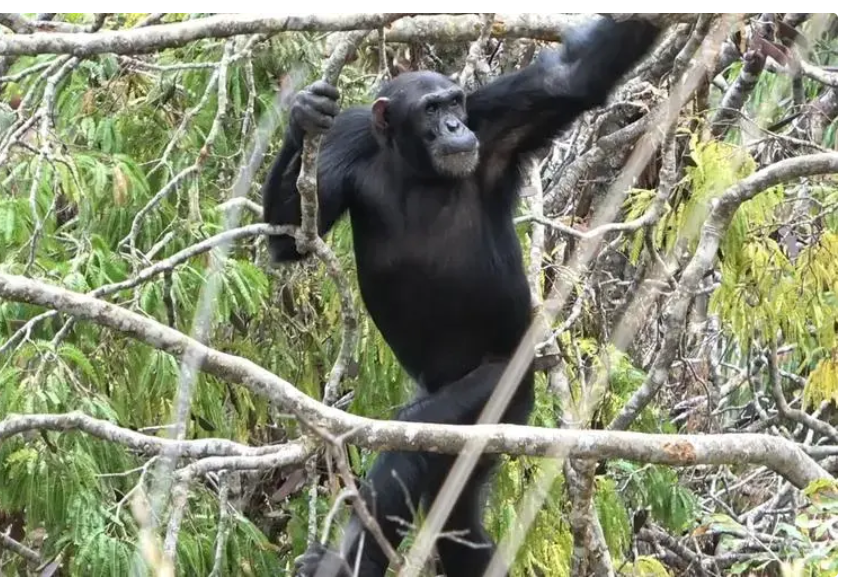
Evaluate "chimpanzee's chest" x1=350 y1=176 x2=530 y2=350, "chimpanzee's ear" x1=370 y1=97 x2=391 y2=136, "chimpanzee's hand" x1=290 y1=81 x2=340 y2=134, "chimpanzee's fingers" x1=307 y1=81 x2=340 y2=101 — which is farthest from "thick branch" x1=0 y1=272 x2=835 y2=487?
"chimpanzee's ear" x1=370 y1=97 x2=391 y2=136

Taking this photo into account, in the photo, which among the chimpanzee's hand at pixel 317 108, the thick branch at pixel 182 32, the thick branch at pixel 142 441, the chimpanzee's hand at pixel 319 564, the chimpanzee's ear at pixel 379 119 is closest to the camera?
the thick branch at pixel 142 441

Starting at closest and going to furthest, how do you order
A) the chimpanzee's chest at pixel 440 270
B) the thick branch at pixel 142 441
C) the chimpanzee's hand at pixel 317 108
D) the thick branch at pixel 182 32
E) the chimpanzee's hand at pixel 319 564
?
the thick branch at pixel 142 441, the chimpanzee's hand at pixel 317 108, the thick branch at pixel 182 32, the chimpanzee's hand at pixel 319 564, the chimpanzee's chest at pixel 440 270

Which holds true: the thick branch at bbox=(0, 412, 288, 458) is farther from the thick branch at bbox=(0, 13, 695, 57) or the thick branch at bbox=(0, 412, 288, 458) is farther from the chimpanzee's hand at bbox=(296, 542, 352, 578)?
the thick branch at bbox=(0, 13, 695, 57)

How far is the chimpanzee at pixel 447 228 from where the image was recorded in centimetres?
432

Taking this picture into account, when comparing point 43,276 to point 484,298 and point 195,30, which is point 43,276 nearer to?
point 195,30

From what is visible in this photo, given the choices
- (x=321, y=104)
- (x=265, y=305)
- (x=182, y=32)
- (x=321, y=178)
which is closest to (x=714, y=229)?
(x=321, y=104)

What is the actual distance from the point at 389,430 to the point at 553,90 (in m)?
1.75

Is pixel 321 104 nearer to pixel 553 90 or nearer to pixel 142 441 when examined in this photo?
pixel 553 90

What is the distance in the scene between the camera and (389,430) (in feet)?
10.3

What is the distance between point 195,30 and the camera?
3.86 meters

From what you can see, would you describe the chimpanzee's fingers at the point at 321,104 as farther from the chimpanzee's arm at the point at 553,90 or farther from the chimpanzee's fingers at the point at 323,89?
the chimpanzee's arm at the point at 553,90

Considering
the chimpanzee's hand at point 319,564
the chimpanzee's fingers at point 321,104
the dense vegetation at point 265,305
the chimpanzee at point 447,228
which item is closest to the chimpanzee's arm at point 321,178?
the chimpanzee at point 447,228

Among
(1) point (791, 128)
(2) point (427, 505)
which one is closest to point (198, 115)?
(2) point (427, 505)

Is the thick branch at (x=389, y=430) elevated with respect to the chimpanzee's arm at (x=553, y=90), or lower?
lower
